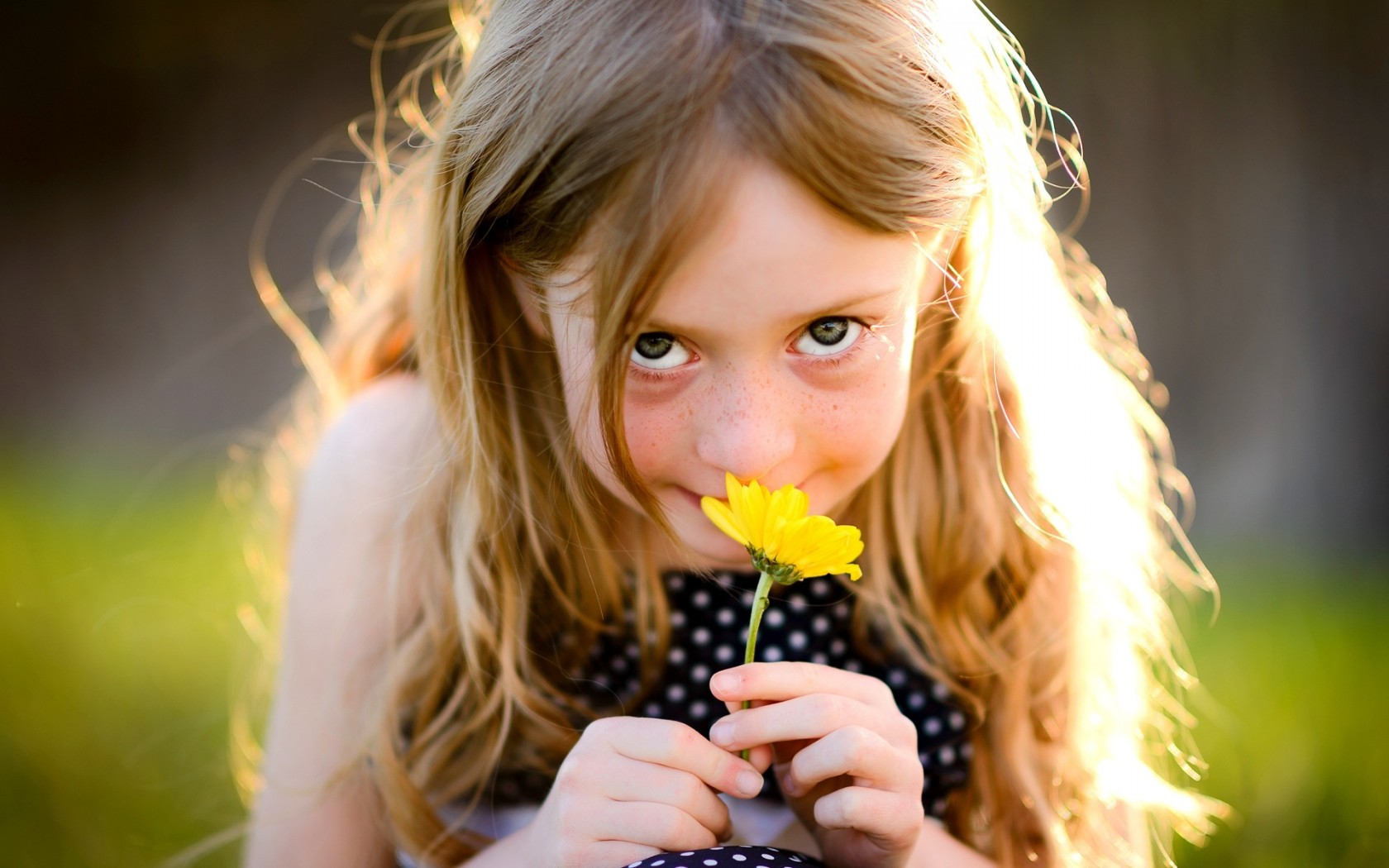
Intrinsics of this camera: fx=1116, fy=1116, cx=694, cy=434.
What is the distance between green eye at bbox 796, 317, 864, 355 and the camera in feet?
3.57

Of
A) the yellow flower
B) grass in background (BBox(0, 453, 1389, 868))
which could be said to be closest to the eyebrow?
the yellow flower

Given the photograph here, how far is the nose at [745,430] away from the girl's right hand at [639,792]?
0.25 meters

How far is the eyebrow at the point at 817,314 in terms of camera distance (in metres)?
1.04

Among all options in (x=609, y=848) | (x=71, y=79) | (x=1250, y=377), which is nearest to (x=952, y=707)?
(x=609, y=848)

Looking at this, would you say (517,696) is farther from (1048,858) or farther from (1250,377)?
(1250,377)

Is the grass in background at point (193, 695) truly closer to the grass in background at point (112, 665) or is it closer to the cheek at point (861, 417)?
the grass in background at point (112, 665)

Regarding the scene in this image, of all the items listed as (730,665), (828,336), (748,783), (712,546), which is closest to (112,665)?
(730,665)

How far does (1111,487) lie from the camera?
1521 mm

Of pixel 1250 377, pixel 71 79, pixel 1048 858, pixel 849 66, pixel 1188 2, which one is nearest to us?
pixel 849 66

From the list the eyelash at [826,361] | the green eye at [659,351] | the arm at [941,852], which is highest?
the green eye at [659,351]

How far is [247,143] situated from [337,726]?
287 centimetres

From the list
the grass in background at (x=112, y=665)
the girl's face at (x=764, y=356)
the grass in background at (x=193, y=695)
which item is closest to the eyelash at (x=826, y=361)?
the girl's face at (x=764, y=356)

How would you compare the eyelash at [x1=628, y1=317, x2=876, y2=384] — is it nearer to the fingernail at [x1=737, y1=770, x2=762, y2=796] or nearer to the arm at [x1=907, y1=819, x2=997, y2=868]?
the fingernail at [x1=737, y1=770, x2=762, y2=796]

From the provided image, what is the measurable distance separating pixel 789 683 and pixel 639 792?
18cm
